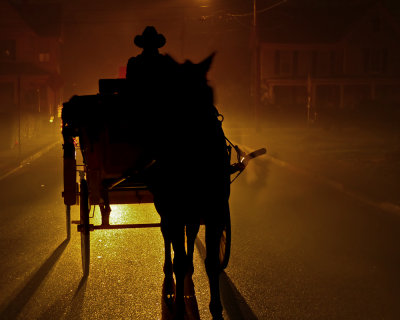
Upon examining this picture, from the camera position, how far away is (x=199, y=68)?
4.16 m

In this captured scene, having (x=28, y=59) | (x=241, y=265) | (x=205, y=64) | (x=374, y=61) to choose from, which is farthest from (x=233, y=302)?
(x=374, y=61)

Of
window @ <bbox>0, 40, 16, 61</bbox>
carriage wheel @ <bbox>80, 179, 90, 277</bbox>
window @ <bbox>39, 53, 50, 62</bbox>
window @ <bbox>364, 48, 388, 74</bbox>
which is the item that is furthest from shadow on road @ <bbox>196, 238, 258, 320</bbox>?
window @ <bbox>364, 48, 388, 74</bbox>

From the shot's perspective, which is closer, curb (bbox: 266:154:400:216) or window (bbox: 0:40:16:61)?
curb (bbox: 266:154:400:216)

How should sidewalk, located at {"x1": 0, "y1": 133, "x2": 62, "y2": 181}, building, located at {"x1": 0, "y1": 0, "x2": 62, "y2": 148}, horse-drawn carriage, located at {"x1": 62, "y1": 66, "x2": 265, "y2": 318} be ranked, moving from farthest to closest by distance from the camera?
building, located at {"x1": 0, "y1": 0, "x2": 62, "y2": 148} → sidewalk, located at {"x1": 0, "y1": 133, "x2": 62, "y2": 181} → horse-drawn carriage, located at {"x1": 62, "y1": 66, "x2": 265, "y2": 318}

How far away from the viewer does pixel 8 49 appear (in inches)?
1831

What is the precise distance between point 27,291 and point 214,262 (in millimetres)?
2099

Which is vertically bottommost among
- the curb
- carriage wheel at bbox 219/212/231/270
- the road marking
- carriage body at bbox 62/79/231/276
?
Answer: the road marking

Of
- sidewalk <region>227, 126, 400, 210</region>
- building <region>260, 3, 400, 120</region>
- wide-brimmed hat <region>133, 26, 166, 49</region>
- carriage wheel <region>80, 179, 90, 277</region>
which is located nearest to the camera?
wide-brimmed hat <region>133, 26, 166, 49</region>

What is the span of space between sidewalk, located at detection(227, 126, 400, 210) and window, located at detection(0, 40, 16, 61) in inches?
1033

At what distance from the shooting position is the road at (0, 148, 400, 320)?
500 centimetres

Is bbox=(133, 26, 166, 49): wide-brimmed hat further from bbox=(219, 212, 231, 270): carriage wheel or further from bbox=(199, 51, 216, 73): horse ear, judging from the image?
bbox=(219, 212, 231, 270): carriage wheel

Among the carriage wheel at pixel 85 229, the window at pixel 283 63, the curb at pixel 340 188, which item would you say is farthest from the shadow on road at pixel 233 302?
the window at pixel 283 63

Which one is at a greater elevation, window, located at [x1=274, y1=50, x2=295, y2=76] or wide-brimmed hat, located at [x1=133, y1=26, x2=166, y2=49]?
window, located at [x1=274, y1=50, x2=295, y2=76]

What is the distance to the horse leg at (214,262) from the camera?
439 centimetres
